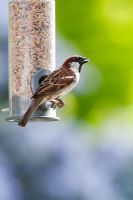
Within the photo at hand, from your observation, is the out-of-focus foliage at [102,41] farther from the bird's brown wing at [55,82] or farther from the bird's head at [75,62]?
the bird's brown wing at [55,82]

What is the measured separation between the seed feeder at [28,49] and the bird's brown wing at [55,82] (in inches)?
8.5

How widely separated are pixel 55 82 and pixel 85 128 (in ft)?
2.48

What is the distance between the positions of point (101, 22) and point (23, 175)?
135 inches

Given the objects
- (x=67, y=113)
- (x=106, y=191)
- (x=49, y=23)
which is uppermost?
(x=49, y=23)

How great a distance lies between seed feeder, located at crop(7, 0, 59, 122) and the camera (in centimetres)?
1074

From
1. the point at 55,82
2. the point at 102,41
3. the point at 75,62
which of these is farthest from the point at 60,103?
the point at 102,41

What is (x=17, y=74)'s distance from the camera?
10836 mm

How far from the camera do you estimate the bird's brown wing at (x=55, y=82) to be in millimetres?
10422

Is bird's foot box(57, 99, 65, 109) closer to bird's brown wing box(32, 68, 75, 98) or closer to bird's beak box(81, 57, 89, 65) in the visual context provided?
bird's brown wing box(32, 68, 75, 98)

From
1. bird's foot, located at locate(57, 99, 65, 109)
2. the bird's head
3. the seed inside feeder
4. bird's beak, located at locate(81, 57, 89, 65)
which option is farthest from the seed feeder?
bird's beak, located at locate(81, 57, 89, 65)

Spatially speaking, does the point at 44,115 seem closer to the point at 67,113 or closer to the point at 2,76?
→ the point at 67,113

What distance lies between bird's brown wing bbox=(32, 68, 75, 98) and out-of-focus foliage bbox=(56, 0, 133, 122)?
0.70 feet

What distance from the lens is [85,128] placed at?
11086 millimetres

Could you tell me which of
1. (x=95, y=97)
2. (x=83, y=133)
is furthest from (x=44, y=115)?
(x=83, y=133)
